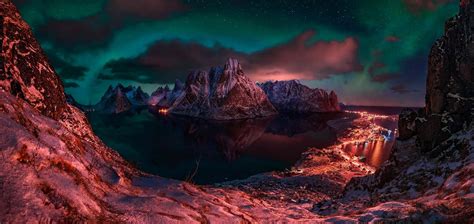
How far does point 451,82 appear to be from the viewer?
19781 millimetres

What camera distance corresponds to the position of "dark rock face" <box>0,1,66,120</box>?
32.1 feet

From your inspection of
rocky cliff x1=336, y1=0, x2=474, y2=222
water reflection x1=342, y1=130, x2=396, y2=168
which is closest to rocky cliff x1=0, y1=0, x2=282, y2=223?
rocky cliff x1=336, y1=0, x2=474, y2=222

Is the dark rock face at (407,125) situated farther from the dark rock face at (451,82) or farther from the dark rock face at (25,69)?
the dark rock face at (25,69)

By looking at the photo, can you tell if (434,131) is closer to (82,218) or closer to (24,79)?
(82,218)

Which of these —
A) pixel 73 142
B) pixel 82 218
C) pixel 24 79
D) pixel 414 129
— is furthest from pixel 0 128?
Answer: pixel 414 129

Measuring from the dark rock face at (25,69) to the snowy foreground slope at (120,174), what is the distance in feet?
0.17

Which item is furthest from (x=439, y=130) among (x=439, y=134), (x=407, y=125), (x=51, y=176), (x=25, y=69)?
(x=25, y=69)

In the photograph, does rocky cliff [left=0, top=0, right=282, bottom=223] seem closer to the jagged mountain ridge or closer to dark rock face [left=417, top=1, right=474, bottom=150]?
the jagged mountain ridge

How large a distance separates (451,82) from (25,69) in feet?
90.7

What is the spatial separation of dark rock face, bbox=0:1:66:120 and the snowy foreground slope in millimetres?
52

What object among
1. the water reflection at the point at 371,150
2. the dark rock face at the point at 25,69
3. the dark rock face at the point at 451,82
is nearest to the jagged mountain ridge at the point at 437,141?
the dark rock face at the point at 451,82

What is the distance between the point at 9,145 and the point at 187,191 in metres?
6.25

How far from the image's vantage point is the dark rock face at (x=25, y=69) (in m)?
9.80

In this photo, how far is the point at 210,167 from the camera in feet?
201
